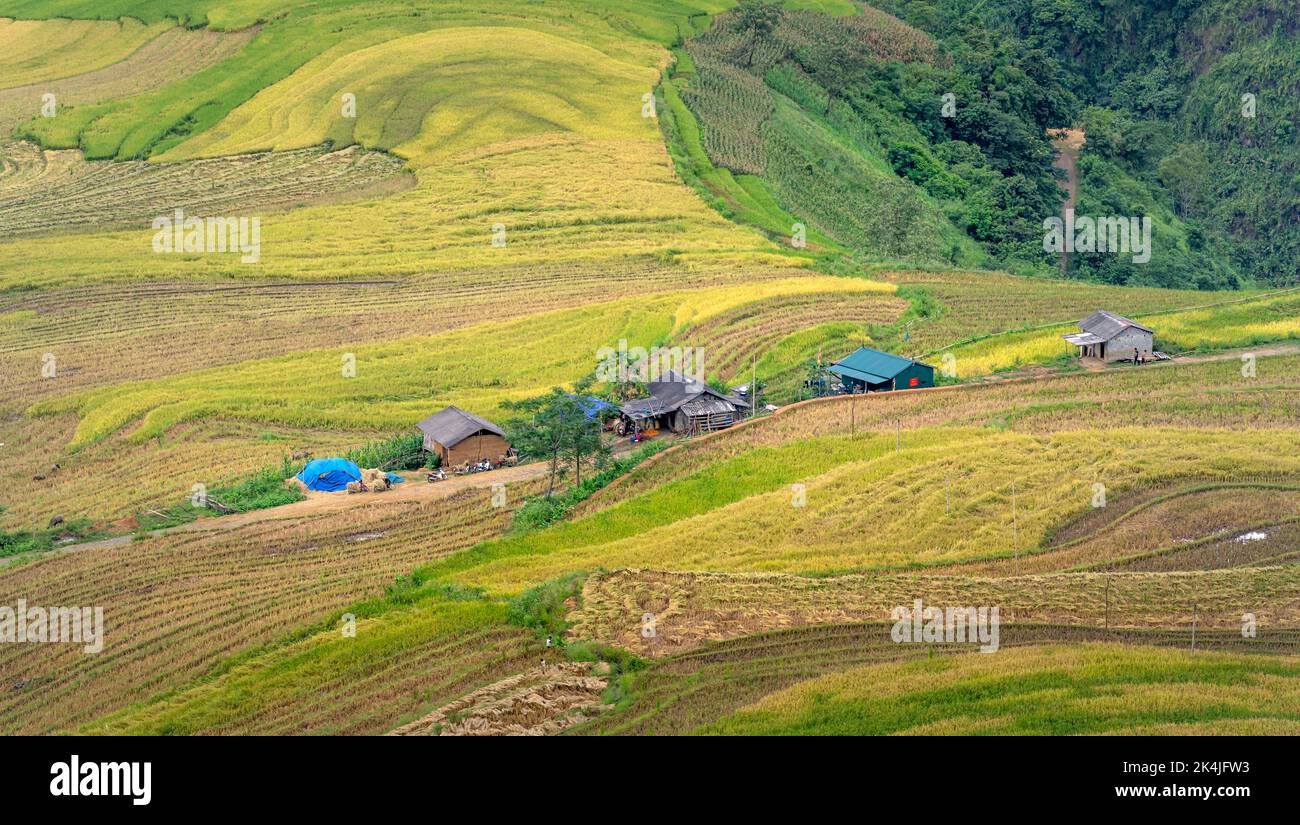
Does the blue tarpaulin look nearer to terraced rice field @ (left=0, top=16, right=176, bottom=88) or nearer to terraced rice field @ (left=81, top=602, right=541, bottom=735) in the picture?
terraced rice field @ (left=81, top=602, right=541, bottom=735)

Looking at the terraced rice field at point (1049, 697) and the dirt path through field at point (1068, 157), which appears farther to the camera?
the dirt path through field at point (1068, 157)

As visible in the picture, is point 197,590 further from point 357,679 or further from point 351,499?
point 357,679

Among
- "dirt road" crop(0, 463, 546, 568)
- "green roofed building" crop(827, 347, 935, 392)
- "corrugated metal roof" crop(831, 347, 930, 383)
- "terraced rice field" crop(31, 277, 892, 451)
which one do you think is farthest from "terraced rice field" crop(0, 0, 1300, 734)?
"corrugated metal roof" crop(831, 347, 930, 383)

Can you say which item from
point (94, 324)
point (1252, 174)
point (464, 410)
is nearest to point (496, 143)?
point (94, 324)

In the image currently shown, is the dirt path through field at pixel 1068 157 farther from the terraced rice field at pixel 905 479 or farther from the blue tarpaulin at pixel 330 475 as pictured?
the blue tarpaulin at pixel 330 475

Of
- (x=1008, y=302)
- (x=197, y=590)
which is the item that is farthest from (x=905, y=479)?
(x=1008, y=302)

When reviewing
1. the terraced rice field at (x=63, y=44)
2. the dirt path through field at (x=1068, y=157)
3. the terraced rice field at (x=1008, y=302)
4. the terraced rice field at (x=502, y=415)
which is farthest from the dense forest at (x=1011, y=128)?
the terraced rice field at (x=63, y=44)

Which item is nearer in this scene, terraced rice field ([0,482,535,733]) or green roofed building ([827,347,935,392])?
terraced rice field ([0,482,535,733])

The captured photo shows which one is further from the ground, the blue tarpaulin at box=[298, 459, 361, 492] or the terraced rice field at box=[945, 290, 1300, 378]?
the terraced rice field at box=[945, 290, 1300, 378]
